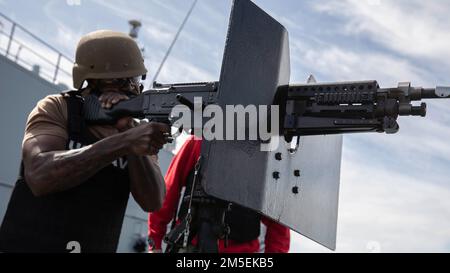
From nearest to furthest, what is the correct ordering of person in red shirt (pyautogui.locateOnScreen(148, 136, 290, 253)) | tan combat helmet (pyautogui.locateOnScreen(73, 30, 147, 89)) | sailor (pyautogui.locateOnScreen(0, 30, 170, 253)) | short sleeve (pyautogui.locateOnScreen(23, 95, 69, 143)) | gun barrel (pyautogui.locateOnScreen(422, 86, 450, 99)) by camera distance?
gun barrel (pyautogui.locateOnScreen(422, 86, 450, 99)) → sailor (pyautogui.locateOnScreen(0, 30, 170, 253)) → short sleeve (pyautogui.locateOnScreen(23, 95, 69, 143)) → tan combat helmet (pyautogui.locateOnScreen(73, 30, 147, 89)) → person in red shirt (pyautogui.locateOnScreen(148, 136, 290, 253))

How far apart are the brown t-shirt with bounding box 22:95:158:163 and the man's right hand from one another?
1.26ft

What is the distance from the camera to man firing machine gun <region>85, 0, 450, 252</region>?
1686mm

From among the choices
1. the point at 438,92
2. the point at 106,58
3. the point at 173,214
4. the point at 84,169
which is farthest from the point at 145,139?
the point at 173,214

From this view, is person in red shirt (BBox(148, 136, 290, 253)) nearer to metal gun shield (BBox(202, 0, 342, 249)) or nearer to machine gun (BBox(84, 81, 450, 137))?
metal gun shield (BBox(202, 0, 342, 249))

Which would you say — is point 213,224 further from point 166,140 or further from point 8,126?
point 8,126

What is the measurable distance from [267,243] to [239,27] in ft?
6.59

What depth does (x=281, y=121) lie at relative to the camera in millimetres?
1938

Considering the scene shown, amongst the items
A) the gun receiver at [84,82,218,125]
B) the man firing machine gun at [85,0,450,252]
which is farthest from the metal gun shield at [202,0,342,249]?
the gun receiver at [84,82,218,125]

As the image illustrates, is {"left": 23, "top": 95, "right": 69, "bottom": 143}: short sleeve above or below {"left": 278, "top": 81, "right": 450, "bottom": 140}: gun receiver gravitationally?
below

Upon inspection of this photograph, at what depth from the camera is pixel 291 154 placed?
1978 millimetres

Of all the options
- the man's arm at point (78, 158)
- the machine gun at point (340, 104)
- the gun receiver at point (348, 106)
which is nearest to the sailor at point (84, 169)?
the man's arm at point (78, 158)

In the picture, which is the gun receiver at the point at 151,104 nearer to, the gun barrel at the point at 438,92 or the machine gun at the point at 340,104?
the machine gun at the point at 340,104

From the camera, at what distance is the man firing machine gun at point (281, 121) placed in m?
1.69

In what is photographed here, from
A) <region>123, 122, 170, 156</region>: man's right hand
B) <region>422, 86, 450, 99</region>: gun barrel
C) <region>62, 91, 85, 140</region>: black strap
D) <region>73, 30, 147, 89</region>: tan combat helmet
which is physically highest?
<region>73, 30, 147, 89</region>: tan combat helmet
